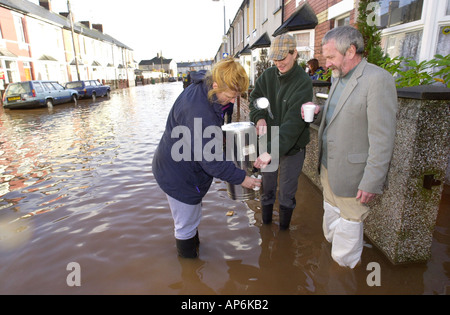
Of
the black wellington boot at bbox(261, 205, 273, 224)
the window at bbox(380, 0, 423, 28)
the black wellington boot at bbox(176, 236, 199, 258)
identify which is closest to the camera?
the black wellington boot at bbox(176, 236, 199, 258)

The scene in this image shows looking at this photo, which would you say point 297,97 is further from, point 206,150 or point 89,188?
point 89,188

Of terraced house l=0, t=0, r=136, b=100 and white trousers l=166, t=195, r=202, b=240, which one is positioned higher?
terraced house l=0, t=0, r=136, b=100

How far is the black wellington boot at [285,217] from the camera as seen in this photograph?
3388 mm

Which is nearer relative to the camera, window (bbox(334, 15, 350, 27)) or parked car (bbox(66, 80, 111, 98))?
window (bbox(334, 15, 350, 27))

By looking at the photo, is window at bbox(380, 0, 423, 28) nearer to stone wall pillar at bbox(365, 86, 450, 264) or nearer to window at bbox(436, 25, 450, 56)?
window at bbox(436, 25, 450, 56)

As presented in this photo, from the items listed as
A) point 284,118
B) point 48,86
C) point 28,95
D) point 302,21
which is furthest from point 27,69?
point 284,118

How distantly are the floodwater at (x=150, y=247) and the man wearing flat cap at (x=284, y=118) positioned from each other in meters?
0.55

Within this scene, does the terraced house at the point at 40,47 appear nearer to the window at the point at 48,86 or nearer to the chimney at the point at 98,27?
the window at the point at 48,86

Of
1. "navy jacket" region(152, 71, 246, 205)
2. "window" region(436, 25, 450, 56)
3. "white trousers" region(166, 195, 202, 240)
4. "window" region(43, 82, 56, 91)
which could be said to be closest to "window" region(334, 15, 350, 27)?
"window" region(436, 25, 450, 56)

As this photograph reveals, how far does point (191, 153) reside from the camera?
2.39 m

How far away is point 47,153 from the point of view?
714 cm

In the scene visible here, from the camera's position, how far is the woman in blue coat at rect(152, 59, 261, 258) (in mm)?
2270
